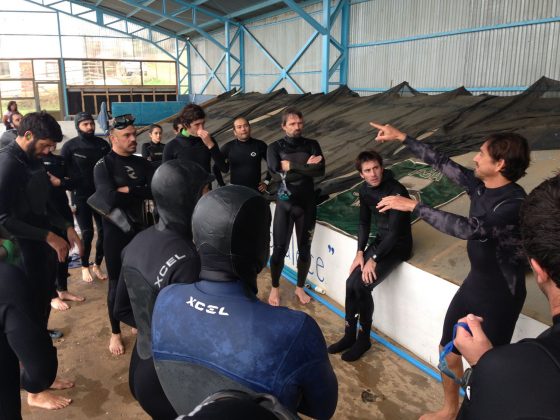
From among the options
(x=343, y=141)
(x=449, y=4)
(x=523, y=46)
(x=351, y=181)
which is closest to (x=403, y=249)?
(x=351, y=181)

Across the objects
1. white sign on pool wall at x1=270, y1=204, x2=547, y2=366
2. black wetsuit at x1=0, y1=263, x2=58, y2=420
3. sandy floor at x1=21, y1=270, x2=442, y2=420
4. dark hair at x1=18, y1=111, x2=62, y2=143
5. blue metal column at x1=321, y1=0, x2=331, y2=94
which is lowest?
sandy floor at x1=21, y1=270, x2=442, y2=420

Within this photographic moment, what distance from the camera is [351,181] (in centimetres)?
543

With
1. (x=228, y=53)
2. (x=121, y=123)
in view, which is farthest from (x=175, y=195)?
(x=228, y=53)

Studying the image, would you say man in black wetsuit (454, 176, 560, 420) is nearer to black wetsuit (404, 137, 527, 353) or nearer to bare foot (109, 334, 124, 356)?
black wetsuit (404, 137, 527, 353)

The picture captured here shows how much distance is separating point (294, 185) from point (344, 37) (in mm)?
9053

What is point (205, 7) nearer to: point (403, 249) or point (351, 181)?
point (351, 181)

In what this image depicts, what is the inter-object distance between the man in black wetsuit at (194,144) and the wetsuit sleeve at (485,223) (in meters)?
2.78

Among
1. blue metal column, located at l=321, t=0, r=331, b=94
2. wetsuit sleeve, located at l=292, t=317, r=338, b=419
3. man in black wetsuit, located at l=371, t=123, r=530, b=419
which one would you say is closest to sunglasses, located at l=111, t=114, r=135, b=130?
man in black wetsuit, located at l=371, t=123, r=530, b=419

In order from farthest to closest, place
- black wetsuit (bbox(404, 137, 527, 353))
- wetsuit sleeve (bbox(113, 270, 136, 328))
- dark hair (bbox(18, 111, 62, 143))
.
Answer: dark hair (bbox(18, 111, 62, 143)) → black wetsuit (bbox(404, 137, 527, 353)) → wetsuit sleeve (bbox(113, 270, 136, 328))

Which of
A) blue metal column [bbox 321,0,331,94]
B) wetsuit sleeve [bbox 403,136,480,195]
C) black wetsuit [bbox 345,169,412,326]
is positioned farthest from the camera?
blue metal column [bbox 321,0,331,94]

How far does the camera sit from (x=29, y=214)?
2.95 metres

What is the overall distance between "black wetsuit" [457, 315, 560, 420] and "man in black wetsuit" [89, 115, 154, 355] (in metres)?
2.92

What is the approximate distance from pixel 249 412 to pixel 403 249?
2.99m

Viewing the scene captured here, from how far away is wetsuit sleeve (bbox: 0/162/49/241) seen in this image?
269 centimetres
